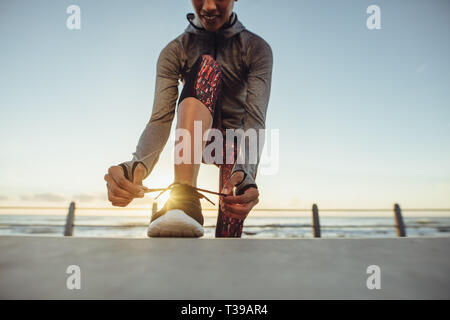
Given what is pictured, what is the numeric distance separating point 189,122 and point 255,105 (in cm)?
27

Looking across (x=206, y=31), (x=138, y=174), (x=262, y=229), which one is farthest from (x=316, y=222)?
(x=262, y=229)

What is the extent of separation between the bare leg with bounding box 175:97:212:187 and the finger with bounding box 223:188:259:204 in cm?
15

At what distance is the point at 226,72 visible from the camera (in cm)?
95

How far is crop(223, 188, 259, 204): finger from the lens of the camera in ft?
1.73

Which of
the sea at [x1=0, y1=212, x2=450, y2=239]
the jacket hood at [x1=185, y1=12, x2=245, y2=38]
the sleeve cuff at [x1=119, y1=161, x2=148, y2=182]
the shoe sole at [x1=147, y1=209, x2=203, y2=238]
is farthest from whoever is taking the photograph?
the sea at [x1=0, y1=212, x2=450, y2=239]

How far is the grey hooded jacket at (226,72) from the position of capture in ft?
2.56

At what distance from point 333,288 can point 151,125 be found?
2.33 feet

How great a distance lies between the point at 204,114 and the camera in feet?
2.17

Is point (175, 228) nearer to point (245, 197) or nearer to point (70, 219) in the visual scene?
point (245, 197)

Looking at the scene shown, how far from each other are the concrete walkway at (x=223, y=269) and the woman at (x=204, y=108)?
185 mm

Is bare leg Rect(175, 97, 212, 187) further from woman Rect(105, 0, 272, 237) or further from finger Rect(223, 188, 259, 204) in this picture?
finger Rect(223, 188, 259, 204)

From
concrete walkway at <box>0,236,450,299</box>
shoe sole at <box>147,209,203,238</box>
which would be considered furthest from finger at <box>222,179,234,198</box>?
concrete walkway at <box>0,236,450,299</box>
